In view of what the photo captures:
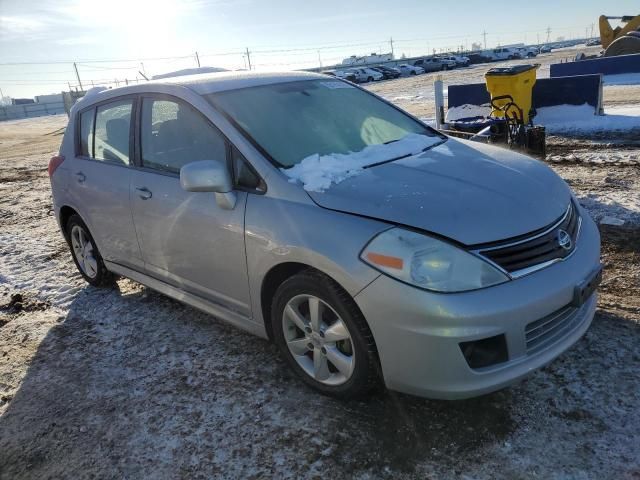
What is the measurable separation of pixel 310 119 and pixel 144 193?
4.09ft

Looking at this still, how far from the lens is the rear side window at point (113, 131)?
12.4 feet

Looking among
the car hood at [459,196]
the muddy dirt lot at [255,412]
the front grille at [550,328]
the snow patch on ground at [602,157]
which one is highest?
the car hood at [459,196]

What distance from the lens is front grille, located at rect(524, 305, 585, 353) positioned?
7.50 feet

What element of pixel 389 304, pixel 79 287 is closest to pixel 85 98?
pixel 79 287

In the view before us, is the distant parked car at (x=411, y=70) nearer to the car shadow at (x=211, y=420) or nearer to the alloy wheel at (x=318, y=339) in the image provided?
the car shadow at (x=211, y=420)

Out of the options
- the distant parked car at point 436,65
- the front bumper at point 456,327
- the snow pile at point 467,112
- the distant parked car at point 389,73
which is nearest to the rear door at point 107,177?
the front bumper at point 456,327

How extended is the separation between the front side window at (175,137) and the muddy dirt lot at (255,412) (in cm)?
125

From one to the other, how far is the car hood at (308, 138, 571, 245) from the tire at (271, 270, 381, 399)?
43 centimetres

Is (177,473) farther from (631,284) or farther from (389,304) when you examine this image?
(631,284)

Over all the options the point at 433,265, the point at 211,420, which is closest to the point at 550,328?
the point at 433,265

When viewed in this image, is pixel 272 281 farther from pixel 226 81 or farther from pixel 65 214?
pixel 65 214

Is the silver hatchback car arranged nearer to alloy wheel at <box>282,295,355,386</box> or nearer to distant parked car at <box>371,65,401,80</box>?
alloy wheel at <box>282,295,355,386</box>

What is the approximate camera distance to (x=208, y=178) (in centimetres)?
276

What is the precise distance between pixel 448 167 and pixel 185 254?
5.64ft
